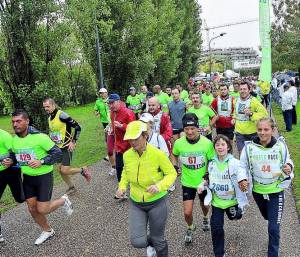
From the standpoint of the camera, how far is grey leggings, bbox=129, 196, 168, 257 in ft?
14.8

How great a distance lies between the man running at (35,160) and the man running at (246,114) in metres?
3.95

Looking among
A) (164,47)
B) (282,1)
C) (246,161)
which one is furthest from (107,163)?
(282,1)

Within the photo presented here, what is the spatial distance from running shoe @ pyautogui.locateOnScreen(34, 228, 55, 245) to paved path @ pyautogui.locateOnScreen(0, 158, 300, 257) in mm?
73

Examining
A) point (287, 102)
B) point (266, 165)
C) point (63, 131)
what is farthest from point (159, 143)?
point (287, 102)

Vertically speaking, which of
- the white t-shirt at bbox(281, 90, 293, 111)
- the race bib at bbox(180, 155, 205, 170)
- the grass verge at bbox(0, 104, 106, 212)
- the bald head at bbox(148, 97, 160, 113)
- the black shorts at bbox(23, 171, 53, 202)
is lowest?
the grass verge at bbox(0, 104, 106, 212)

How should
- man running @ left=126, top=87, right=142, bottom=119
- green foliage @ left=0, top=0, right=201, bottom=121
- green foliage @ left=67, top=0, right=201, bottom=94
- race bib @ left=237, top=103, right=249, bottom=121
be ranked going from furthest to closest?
green foliage @ left=67, top=0, right=201, bottom=94 → man running @ left=126, top=87, right=142, bottom=119 → green foliage @ left=0, top=0, right=201, bottom=121 → race bib @ left=237, top=103, right=249, bottom=121

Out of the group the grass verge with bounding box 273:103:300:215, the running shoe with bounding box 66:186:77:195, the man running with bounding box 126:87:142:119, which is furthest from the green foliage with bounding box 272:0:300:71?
the running shoe with bounding box 66:186:77:195

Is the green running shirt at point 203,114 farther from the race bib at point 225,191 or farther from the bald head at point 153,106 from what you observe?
the race bib at point 225,191

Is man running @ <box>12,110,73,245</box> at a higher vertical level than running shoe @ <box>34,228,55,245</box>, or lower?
higher

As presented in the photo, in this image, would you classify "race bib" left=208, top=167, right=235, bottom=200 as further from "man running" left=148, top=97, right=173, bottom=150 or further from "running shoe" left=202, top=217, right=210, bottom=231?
"man running" left=148, top=97, right=173, bottom=150

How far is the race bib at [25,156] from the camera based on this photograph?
5.83 meters

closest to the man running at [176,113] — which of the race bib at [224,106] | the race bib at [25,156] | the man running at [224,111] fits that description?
the man running at [224,111]

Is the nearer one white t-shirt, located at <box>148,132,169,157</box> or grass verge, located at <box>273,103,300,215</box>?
white t-shirt, located at <box>148,132,169,157</box>

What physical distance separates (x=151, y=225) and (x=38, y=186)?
7.04 feet
